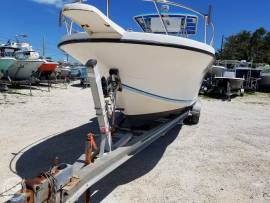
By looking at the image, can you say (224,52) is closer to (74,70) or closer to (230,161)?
(74,70)

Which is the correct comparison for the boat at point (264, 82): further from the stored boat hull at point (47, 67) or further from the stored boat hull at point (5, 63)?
the stored boat hull at point (5, 63)

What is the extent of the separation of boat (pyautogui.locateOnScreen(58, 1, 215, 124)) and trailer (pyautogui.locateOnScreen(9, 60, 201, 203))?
245 mm

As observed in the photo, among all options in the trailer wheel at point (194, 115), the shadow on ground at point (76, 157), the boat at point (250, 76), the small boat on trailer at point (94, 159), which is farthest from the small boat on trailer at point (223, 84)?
the small boat on trailer at point (94, 159)

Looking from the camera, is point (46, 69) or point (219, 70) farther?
point (46, 69)

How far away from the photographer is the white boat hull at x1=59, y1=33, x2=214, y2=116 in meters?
3.66

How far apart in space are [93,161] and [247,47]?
156ft

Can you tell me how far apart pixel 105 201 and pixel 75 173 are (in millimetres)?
532

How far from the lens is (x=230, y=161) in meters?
4.45

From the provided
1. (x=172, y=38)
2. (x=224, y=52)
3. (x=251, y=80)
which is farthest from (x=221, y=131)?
(x=224, y=52)

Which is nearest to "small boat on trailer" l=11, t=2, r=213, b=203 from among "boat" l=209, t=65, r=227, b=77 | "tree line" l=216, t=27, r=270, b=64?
"boat" l=209, t=65, r=227, b=77

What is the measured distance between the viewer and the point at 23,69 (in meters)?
14.8

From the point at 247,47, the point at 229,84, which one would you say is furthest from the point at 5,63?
the point at 247,47

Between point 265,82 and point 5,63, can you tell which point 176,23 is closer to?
point 5,63

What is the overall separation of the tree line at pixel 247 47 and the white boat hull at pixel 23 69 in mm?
31319
